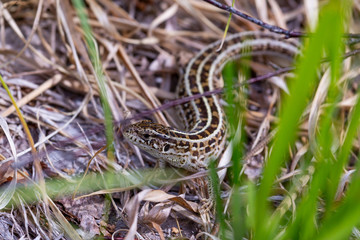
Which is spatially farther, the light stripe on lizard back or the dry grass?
the light stripe on lizard back

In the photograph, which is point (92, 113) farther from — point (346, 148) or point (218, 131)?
point (346, 148)

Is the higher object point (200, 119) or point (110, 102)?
point (110, 102)

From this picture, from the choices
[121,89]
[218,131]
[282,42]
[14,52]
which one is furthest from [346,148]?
[14,52]

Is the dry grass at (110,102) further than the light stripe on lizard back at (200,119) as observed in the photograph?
No

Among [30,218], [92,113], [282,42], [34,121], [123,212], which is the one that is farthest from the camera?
[282,42]
